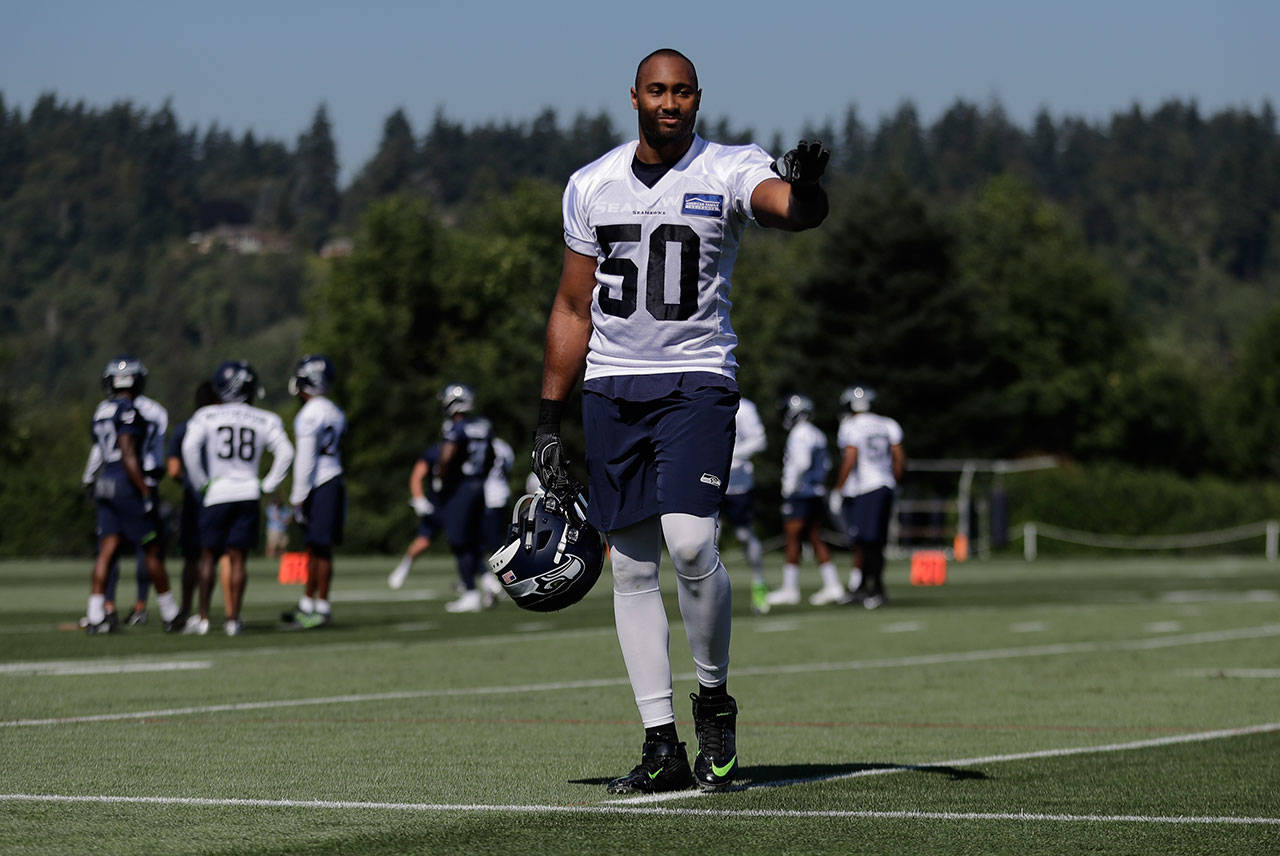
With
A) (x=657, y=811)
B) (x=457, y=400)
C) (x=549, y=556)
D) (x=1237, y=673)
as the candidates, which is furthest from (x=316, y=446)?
(x=657, y=811)

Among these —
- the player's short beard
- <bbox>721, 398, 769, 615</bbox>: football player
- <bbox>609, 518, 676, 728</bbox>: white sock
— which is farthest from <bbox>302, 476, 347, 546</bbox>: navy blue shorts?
the player's short beard

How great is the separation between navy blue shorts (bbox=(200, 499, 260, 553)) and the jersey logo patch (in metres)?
10.2

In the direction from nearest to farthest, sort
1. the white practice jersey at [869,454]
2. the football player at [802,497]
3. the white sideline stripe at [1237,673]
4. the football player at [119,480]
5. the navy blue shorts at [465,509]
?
1. the white sideline stripe at [1237,673]
2. the football player at [119,480]
3. the navy blue shorts at [465,509]
4. the white practice jersey at [869,454]
5. the football player at [802,497]

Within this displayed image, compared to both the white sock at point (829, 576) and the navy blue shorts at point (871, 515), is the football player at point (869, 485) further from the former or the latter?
the white sock at point (829, 576)

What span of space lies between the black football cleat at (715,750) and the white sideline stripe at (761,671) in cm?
344

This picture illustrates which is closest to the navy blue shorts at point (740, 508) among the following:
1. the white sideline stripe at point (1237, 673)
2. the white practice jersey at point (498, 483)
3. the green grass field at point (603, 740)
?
the white practice jersey at point (498, 483)

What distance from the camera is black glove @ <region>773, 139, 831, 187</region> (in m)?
5.85

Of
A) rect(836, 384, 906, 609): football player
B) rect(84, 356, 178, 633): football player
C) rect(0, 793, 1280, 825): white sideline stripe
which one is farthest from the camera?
rect(836, 384, 906, 609): football player

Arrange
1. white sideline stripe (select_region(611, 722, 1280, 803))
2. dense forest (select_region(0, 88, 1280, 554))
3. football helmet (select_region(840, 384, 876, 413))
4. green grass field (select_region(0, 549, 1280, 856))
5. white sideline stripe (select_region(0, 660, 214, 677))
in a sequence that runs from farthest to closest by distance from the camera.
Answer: dense forest (select_region(0, 88, 1280, 554))
football helmet (select_region(840, 384, 876, 413))
white sideline stripe (select_region(0, 660, 214, 677))
white sideline stripe (select_region(611, 722, 1280, 803))
green grass field (select_region(0, 549, 1280, 856))

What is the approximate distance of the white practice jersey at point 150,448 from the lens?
53.3 ft

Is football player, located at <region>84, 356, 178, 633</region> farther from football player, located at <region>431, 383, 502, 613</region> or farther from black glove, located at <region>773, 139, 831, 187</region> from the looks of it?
black glove, located at <region>773, 139, 831, 187</region>

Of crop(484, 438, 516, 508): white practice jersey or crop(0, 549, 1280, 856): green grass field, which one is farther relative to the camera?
crop(484, 438, 516, 508): white practice jersey

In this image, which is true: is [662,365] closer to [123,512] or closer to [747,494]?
[123,512]

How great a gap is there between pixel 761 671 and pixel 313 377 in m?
6.16
